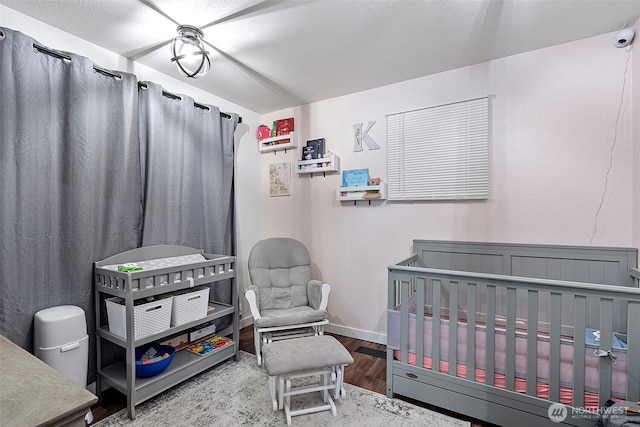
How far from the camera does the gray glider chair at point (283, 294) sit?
2490 millimetres

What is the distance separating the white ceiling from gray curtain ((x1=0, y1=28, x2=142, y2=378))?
0.96 ft

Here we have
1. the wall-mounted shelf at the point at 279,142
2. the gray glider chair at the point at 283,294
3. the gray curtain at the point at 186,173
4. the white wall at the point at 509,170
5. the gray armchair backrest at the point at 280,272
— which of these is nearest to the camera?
the white wall at the point at 509,170

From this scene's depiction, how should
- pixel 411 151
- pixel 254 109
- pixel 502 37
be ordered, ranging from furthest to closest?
pixel 254 109 → pixel 411 151 → pixel 502 37

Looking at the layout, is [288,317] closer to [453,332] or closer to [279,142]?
[453,332]

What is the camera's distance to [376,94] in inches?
115

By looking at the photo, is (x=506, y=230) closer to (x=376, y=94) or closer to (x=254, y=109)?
(x=376, y=94)

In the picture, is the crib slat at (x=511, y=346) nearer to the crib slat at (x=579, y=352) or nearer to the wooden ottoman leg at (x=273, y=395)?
the crib slat at (x=579, y=352)

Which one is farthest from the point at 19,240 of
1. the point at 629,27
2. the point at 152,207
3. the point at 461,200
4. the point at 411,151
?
the point at 629,27

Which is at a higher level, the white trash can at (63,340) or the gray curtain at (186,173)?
the gray curtain at (186,173)

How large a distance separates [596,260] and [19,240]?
3.71 meters

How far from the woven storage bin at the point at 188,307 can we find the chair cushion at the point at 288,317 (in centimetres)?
45

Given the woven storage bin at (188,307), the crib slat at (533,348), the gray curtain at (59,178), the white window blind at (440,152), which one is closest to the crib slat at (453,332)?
the crib slat at (533,348)

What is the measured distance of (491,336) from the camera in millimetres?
1759

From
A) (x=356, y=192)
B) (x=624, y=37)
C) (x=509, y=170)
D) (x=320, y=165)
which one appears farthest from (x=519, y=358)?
(x=320, y=165)
